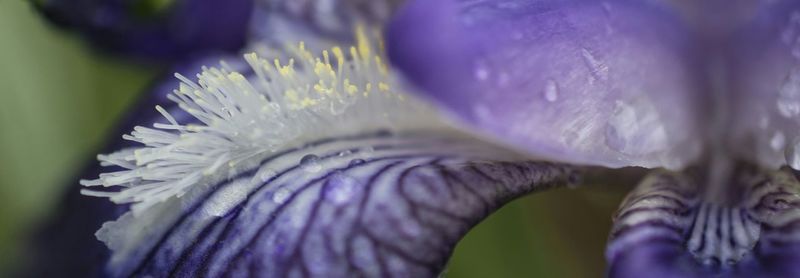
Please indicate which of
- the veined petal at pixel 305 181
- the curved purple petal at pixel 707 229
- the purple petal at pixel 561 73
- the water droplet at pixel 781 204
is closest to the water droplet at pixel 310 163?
the veined petal at pixel 305 181

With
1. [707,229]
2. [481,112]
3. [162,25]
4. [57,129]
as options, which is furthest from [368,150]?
[57,129]

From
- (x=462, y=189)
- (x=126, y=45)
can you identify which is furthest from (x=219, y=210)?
(x=126, y=45)

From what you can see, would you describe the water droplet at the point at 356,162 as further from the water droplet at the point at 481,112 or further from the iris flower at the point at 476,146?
the water droplet at the point at 481,112

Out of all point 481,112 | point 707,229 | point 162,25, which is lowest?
point 707,229

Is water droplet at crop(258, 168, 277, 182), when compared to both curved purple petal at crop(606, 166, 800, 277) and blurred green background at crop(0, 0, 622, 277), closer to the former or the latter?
curved purple petal at crop(606, 166, 800, 277)

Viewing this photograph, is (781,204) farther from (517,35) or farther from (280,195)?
(280,195)

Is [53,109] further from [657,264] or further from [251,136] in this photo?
[657,264]
